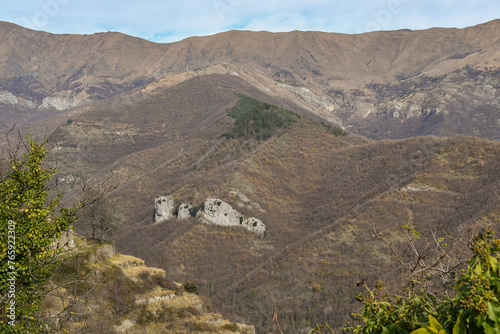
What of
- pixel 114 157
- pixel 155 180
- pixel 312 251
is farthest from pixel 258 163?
pixel 114 157

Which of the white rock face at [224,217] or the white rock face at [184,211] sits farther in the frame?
the white rock face at [184,211]

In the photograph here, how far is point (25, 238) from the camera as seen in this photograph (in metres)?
9.19

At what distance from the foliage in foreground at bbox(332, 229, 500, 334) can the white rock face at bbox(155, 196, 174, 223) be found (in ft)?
277

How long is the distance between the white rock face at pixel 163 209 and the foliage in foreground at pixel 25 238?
76005 millimetres

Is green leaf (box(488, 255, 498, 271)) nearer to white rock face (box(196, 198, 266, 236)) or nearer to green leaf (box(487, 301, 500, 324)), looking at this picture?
green leaf (box(487, 301, 500, 324))

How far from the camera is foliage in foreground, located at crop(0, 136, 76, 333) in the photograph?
9.01 metres

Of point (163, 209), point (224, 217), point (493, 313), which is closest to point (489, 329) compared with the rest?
point (493, 313)

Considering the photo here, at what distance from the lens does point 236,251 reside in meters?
71.6

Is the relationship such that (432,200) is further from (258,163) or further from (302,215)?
(258,163)

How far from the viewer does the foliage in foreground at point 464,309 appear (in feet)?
9.34

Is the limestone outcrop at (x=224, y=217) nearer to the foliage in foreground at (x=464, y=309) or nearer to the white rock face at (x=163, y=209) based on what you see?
the white rock face at (x=163, y=209)

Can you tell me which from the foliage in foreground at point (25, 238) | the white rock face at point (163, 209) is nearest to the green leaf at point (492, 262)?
the foliage in foreground at point (25, 238)

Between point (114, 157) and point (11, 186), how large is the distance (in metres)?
153

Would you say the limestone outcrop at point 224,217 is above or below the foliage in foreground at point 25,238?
below
